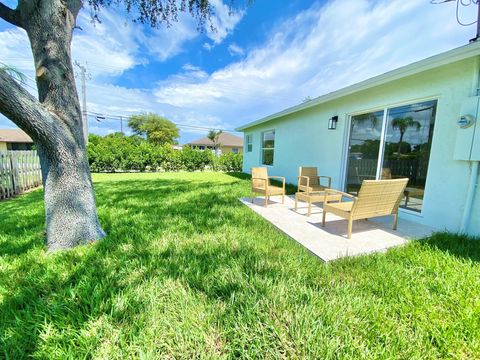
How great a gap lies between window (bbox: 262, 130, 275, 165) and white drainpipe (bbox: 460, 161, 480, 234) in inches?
290

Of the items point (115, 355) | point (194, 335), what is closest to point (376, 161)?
point (194, 335)

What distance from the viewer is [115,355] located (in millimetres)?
1291

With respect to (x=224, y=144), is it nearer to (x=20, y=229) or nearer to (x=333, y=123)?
(x=333, y=123)

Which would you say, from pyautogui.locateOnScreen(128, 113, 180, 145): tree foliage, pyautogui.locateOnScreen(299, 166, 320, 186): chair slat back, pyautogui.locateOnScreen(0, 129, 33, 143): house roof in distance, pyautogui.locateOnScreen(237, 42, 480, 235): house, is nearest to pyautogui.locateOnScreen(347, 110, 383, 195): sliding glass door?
pyautogui.locateOnScreen(237, 42, 480, 235): house

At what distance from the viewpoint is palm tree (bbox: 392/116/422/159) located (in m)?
4.14

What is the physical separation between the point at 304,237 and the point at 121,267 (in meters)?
2.57

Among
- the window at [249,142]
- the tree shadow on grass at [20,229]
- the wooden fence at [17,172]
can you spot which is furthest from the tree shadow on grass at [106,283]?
the window at [249,142]

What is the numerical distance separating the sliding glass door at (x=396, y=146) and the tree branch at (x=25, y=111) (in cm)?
608

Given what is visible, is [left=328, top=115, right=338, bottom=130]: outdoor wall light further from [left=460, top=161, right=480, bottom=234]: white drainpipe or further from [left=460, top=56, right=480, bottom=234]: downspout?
[left=460, top=161, right=480, bottom=234]: white drainpipe

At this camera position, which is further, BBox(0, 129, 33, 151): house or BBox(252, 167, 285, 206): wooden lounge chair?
BBox(0, 129, 33, 151): house

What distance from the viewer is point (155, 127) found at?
33.0 meters

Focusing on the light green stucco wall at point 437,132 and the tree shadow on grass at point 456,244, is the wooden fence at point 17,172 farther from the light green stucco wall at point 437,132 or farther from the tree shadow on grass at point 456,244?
the tree shadow on grass at point 456,244

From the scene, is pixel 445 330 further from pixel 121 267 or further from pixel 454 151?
pixel 454 151

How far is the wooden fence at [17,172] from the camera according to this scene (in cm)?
639
